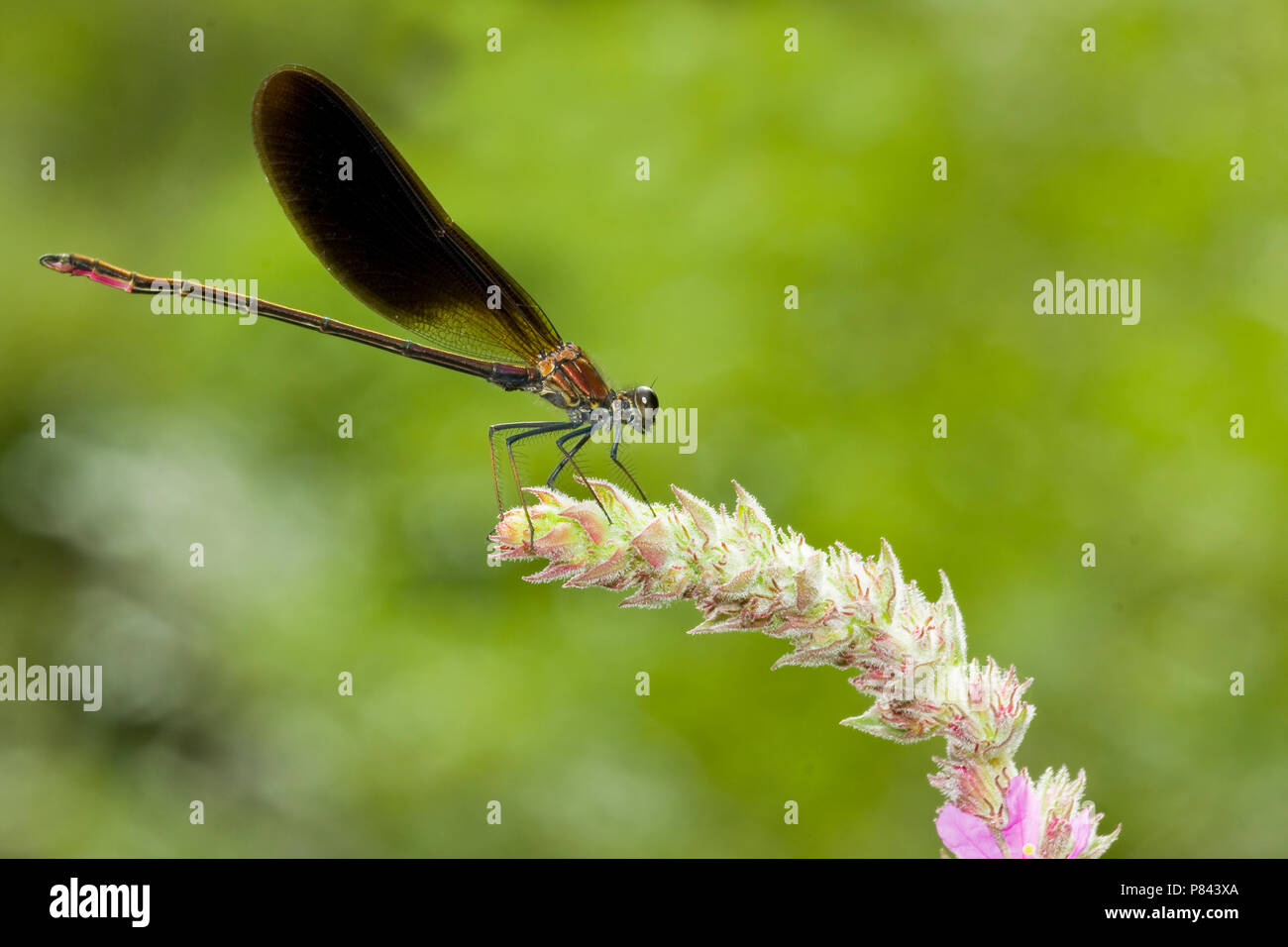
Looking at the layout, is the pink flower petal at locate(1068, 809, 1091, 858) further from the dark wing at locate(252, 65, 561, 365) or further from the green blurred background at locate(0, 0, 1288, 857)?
the green blurred background at locate(0, 0, 1288, 857)

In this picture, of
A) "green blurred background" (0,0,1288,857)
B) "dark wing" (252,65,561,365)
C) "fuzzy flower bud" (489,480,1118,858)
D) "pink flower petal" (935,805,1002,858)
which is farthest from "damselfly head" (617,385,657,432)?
"pink flower petal" (935,805,1002,858)

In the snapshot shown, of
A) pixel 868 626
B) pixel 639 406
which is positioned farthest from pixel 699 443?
pixel 868 626

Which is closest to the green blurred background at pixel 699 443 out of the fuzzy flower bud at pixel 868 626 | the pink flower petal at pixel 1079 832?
the fuzzy flower bud at pixel 868 626

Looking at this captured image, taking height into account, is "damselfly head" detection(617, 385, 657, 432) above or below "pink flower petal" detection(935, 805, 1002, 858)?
above

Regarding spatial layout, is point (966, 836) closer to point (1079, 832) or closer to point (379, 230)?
point (1079, 832)

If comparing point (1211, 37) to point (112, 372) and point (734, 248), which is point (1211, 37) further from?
point (112, 372)

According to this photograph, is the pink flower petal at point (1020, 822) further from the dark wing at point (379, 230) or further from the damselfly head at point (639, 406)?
the dark wing at point (379, 230)
